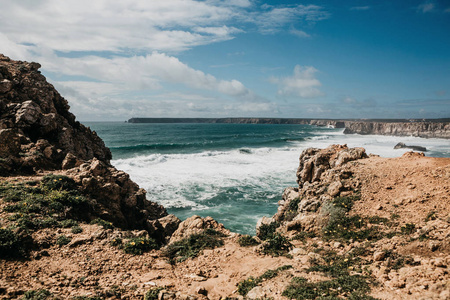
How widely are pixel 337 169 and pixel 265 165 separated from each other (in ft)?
76.8

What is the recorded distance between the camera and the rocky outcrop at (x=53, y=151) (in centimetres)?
1220

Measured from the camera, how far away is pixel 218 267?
27.3ft

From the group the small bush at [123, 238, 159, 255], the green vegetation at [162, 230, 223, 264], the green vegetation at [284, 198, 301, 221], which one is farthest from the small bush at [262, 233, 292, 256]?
the green vegetation at [284, 198, 301, 221]

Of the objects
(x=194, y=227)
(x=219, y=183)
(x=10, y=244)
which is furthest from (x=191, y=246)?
(x=219, y=183)

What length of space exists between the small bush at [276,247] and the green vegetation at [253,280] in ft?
4.63

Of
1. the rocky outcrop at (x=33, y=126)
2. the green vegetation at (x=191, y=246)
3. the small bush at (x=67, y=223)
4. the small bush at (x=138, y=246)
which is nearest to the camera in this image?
the small bush at (x=138, y=246)

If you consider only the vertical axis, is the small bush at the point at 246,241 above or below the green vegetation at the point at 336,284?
below

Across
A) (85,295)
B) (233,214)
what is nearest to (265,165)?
(233,214)

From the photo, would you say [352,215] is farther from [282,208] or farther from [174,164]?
[174,164]

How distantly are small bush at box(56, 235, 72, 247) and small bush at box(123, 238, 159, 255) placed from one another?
194 cm

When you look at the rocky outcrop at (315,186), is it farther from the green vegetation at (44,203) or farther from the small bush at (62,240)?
the green vegetation at (44,203)

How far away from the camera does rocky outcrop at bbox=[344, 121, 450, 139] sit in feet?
241

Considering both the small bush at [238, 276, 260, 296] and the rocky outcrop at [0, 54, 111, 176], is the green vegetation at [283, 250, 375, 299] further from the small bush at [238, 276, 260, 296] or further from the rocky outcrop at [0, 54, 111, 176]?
the rocky outcrop at [0, 54, 111, 176]

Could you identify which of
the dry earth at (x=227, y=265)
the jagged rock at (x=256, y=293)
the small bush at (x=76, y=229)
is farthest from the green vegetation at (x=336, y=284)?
the small bush at (x=76, y=229)
